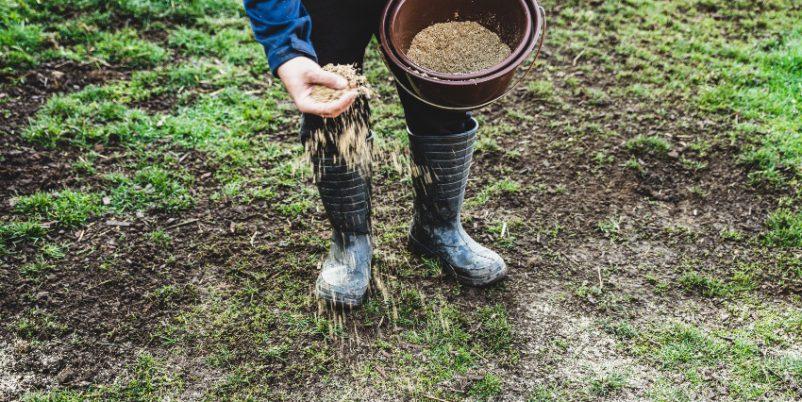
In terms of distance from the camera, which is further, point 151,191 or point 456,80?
point 151,191

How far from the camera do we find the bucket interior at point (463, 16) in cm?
216

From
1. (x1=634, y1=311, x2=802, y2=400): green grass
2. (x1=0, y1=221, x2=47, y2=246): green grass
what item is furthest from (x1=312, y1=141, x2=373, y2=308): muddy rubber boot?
(x1=0, y1=221, x2=47, y2=246): green grass

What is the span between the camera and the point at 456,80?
204 centimetres

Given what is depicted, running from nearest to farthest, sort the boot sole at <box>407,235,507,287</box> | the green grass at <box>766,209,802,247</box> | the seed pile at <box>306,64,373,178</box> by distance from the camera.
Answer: the seed pile at <box>306,64,373,178</box>
the boot sole at <box>407,235,507,287</box>
the green grass at <box>766,209,802,247</box>

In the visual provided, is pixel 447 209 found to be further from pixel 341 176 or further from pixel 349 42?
pixel 349 42

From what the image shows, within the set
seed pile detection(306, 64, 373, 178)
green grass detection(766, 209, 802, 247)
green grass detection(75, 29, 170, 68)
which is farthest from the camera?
green grass detection(75, 29, 170, 68)

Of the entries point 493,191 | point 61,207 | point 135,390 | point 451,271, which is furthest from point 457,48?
point 61,207

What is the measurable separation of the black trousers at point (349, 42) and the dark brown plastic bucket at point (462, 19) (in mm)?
94

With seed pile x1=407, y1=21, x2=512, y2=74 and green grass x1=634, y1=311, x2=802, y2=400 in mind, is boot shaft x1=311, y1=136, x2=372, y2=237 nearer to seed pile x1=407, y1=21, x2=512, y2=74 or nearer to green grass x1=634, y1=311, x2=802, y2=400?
seed pile x1=407, y1=21, x2=512, y2=74

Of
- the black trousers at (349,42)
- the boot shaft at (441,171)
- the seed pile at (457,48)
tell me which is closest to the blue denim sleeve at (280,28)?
the black trousers at (349,42)

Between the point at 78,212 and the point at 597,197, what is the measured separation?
2.48 m

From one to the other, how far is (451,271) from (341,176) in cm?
64

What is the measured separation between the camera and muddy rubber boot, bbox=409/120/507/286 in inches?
96.7

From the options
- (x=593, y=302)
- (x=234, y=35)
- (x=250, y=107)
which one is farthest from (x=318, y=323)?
(x=234, y=35)
